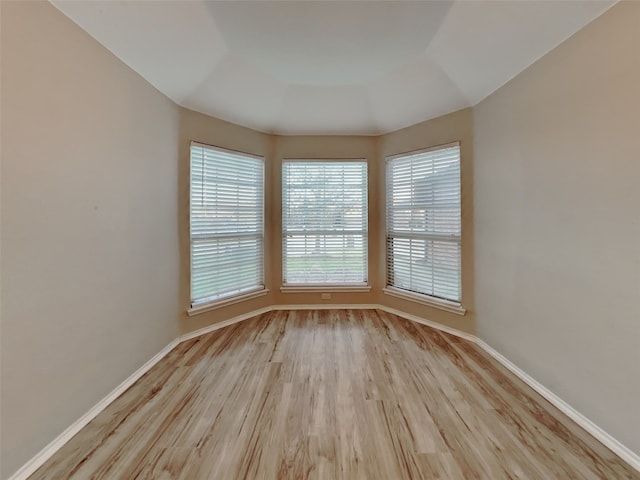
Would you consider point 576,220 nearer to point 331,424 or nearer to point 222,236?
point 331,424

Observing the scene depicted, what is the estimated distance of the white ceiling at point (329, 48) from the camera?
5.28 feet

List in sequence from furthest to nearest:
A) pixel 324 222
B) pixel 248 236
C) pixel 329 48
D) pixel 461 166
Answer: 1. pixel 324 222
2. pixel 248 236
3. pixel 461 166
4. pixel 329 48

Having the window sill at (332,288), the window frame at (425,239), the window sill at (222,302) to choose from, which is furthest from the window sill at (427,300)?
the window sill at (222,302)

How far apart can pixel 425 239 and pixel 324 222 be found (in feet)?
4.26

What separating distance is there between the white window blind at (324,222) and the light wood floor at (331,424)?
4.09ft

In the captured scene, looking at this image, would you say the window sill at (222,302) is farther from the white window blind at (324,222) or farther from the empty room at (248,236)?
the white window blind at (324,222)

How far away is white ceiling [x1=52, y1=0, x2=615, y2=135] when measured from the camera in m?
1.61

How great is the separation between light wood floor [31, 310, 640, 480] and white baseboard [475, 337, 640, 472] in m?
0.05

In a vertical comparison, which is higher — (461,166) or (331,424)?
(461,166)

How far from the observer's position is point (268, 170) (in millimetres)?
3264

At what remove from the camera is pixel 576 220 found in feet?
5.08

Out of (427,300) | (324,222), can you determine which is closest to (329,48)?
(324,222)

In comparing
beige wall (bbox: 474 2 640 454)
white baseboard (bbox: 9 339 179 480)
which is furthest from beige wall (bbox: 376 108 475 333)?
white baseboard (bbox: 9 339 179 480)

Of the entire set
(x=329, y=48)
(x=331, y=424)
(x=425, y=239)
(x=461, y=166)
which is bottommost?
(x=331, y=424)
